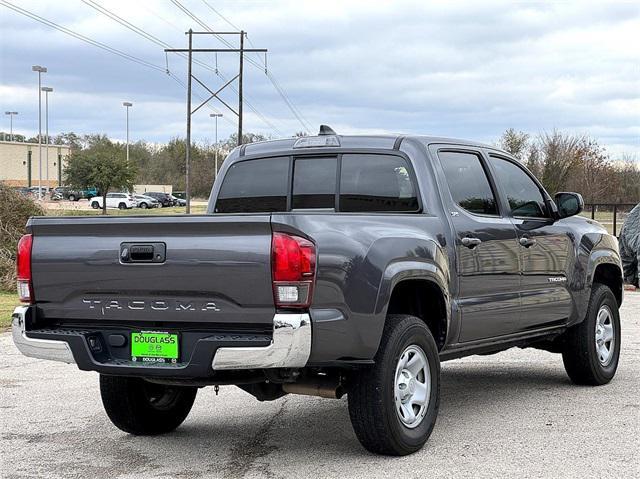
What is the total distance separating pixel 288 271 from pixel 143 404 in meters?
2.11

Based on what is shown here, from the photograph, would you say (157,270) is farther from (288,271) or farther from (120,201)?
(120,201)

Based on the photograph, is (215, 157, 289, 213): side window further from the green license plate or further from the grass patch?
the grass patch

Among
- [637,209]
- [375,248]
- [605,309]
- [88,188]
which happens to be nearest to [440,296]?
[375,248]

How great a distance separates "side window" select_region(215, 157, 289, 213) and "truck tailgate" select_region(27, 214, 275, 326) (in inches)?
74.0

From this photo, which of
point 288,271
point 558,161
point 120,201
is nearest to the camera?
point 288,271

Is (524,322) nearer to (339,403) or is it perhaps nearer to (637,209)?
(339,403)

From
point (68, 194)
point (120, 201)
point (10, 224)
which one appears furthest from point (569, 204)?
point (68, 194)

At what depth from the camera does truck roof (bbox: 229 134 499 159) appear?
7.02 m

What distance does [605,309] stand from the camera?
8.84 meters

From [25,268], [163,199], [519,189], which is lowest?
[163,199]

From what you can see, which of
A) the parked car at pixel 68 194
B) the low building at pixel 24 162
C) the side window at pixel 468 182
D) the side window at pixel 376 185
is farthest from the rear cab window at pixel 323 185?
the low building at pixel 24 162

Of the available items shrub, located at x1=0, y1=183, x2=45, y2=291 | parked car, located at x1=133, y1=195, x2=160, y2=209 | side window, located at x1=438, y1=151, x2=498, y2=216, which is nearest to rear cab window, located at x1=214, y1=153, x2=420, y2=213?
side window, located at x1=438, y1=151, x2=498, y2=216

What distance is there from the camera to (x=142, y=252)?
5.66 meters

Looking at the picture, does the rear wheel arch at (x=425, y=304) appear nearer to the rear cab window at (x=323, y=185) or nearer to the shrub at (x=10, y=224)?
the rear cab window at (x=323, y=185)
